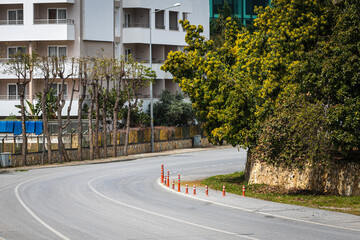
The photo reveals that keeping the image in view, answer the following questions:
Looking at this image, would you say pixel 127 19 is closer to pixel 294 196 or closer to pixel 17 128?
pixel 17 128

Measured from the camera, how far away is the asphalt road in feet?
57.4

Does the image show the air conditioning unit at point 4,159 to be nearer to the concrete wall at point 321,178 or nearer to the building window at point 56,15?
the building window at point 56,15

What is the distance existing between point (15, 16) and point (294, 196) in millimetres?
38937

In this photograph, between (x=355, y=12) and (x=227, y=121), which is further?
(x=227, y=121)

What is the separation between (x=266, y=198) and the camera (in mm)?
26016

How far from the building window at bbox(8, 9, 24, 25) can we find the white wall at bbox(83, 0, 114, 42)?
228 inches

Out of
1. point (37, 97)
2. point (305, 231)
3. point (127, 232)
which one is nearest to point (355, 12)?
point (305, 231)

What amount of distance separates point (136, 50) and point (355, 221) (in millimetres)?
46909

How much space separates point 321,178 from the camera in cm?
2711

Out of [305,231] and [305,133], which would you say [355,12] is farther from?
[305,231]

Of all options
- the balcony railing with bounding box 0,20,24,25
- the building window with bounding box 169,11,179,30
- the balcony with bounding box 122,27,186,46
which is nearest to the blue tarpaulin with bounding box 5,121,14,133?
the balcony railing with bounding box 0,20,24,25

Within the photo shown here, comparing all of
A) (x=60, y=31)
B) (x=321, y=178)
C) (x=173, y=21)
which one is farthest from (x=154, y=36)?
(x=321, y=178)

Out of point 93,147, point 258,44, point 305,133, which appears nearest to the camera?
point 305,133

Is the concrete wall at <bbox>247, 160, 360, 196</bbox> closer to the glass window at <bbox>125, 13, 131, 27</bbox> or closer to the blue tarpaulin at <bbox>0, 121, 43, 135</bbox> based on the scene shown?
the blue tarpaulin at <bbox>0, 121, 43, 135</bbox>
